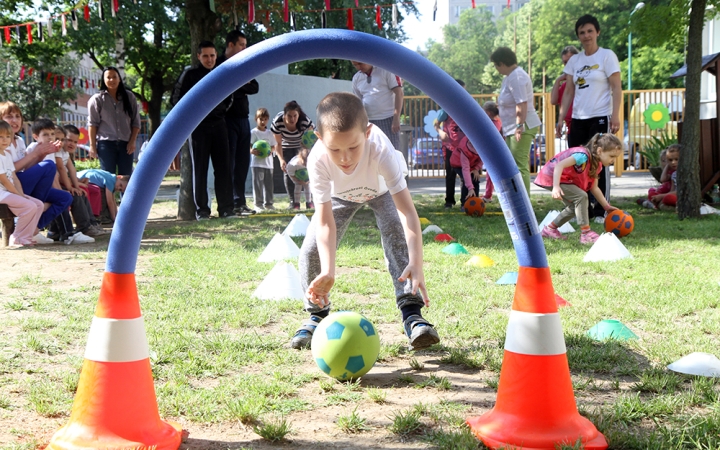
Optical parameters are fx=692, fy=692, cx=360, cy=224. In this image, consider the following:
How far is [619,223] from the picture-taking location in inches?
297

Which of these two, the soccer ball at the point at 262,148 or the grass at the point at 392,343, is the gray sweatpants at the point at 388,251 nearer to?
the grass at the point at 392,343

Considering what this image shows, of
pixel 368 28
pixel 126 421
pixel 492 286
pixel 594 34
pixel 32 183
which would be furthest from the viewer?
pixel 368 28

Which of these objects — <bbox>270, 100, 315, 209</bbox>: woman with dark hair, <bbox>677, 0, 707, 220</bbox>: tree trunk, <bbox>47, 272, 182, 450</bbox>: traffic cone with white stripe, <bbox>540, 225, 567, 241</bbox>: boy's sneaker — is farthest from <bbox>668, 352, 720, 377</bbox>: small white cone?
<bbox>270, 100, 315, 209</bbox>: woman with dark hair

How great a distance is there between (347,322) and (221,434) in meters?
0.94

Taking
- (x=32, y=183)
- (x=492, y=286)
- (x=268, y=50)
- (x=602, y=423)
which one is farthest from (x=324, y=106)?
(x=32, y=183)

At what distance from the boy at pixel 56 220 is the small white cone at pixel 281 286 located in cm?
398

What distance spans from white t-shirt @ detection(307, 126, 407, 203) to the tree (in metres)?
81.2

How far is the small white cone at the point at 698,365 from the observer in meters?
3.20

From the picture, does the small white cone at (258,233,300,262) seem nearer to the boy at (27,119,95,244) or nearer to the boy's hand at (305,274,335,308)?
the boy at (27,119,95,244)

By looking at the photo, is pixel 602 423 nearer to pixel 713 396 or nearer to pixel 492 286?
pixel 713 396

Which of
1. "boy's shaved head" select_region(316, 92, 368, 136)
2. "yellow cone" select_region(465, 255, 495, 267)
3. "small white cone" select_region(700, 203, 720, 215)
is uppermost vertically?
"boy's shaved head" select_region(316, 92, 368, 136)

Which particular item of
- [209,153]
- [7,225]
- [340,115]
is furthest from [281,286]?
[209,153]

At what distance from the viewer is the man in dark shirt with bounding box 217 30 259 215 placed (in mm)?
10430

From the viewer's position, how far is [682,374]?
3.24 metres
